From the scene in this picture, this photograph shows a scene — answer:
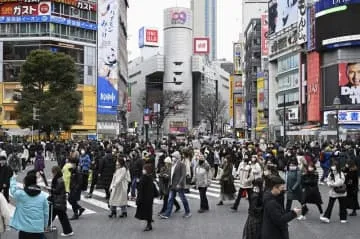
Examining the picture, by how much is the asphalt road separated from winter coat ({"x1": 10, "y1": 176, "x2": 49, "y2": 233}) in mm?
4235

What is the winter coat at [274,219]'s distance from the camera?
21.8 ft

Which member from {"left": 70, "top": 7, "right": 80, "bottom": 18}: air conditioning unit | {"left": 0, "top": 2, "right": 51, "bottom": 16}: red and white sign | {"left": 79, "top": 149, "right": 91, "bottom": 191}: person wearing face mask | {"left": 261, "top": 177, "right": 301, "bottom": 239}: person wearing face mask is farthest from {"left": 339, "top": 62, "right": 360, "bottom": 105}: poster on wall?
{"left": 261, "top": 177, "right": 301, "bottom": 239}: person wearing face mask

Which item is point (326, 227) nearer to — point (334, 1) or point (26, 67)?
point (26, 67)

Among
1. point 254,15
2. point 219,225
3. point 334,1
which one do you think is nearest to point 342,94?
point 334,1

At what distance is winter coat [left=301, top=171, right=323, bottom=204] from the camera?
13992 mm

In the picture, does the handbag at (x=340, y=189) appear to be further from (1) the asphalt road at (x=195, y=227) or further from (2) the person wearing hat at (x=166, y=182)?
(2) the person wearing hat at (x=166, y=182)

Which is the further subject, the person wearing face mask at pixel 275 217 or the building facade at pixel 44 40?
the building facade at pixel 44 40

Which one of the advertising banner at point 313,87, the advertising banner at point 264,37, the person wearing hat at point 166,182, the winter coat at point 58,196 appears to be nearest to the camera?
the winter coat at point 58,196

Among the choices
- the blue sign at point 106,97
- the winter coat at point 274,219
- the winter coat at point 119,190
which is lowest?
the winter coat at point 119,190

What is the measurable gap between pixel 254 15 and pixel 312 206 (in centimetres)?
11598

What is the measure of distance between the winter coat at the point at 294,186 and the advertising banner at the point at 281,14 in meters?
65.8

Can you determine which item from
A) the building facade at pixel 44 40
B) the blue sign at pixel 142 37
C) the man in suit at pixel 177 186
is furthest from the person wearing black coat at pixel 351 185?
the blue sign at pixel 142 37

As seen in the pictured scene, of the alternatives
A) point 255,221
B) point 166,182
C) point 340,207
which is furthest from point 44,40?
point 255,221

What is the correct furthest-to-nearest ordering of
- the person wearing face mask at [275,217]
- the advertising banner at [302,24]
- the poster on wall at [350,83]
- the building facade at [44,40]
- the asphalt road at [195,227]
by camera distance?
the building facade at [44,40]
the advertising banner at [302,24]
the poster on wall at [350,83]
the asphalt road at [195,227]
the person wearing face mask at [275,217]
